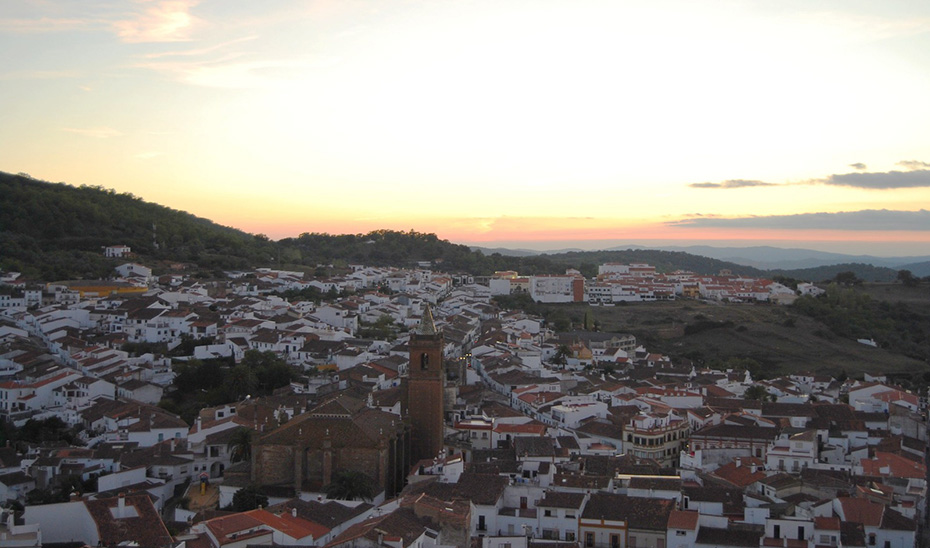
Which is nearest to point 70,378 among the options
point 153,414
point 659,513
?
point 153,414

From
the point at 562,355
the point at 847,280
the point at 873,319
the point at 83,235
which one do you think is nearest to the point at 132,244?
the point at 83,235

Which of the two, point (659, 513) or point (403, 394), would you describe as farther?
point (403, 394)

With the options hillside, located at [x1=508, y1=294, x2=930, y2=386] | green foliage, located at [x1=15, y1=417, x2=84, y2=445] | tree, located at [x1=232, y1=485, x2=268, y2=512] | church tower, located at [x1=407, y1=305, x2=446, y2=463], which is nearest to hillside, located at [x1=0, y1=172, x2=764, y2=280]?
green foliage, located at [x1=15, y1=417, x2=84, y2=445]

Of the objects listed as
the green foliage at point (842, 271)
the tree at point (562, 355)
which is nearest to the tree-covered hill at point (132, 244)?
the tree at point (562, 355)

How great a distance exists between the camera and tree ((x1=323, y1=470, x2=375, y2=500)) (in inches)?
754

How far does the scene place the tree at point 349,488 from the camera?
1914 cm

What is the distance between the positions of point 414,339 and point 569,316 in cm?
3506

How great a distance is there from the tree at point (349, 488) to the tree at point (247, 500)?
1493 mm

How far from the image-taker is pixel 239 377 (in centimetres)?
2958

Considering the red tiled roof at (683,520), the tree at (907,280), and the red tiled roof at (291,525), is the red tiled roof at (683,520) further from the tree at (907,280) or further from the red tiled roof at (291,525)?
the tree at (907,280)

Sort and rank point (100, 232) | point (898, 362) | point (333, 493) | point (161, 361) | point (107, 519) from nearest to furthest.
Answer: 1. point (107, 519)
2. point (333, 493)
3. point (161, 361)
4. point (898, 362)
5. point (100, 232)

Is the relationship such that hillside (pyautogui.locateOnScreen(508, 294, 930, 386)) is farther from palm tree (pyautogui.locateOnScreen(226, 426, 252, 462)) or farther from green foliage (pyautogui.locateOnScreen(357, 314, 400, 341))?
palm tree (pyautogui.locateOnScreen(226, 426, 252, 462))

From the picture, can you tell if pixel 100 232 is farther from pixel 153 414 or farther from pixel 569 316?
pixel 153 414

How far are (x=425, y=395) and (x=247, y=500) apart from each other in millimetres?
6875
